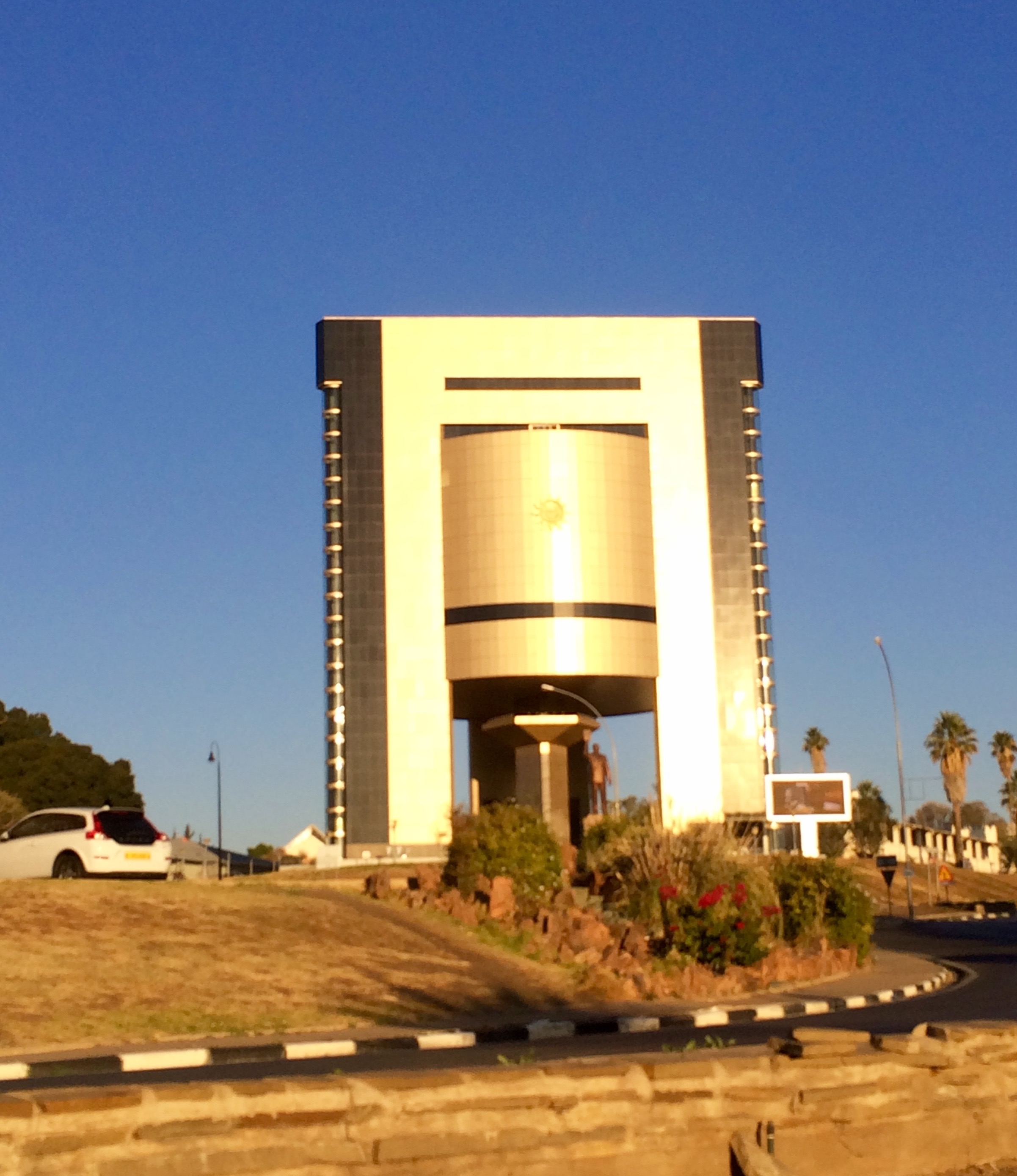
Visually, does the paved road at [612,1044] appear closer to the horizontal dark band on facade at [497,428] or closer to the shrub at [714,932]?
the shrub at [714,932]

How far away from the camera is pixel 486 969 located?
91.4 feet

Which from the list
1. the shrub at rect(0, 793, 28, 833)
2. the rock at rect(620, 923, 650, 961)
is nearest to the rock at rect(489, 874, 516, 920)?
the rock at rect(620, 923, 650, 961)

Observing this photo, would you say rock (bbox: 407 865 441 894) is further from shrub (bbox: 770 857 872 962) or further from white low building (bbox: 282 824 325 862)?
white low building (bbox: 282 824 325 862)

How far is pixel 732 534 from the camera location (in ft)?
349

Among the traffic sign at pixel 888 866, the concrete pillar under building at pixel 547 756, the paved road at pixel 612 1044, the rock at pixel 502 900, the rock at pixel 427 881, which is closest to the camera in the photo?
the paved road at pixel 612 1044

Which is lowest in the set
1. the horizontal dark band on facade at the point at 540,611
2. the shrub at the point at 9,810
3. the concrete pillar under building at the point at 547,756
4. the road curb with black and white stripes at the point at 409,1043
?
the road curb with black and white stripes at the point at 409,1043

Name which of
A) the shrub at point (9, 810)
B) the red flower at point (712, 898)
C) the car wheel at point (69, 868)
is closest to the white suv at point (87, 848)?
the car wheel at point (69, 868)

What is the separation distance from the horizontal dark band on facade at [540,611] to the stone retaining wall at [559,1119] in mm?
89891

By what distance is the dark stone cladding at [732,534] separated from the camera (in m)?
104

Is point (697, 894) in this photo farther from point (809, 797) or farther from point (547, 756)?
point (547, 756)

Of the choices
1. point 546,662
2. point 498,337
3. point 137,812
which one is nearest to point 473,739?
point 546,662

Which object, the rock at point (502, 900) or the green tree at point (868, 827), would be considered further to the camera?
the green tree at point (868, 827)

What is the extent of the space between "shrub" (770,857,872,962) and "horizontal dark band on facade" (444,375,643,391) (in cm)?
7373

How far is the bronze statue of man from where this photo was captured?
10250 cm
